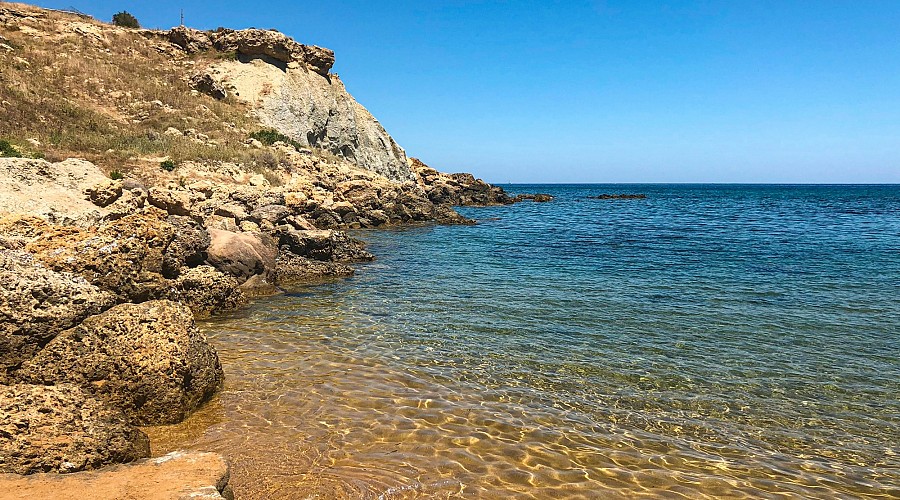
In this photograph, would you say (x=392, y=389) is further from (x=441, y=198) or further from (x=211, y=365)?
(x=441, y=198)

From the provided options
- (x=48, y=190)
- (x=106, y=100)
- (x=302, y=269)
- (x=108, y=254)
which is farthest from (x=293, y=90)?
(x=108, y=254)

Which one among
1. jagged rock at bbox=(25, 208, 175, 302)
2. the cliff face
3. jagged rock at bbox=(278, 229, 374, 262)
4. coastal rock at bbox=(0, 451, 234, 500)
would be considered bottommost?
coastal rock at bbox=(0, 451, 234, 500)

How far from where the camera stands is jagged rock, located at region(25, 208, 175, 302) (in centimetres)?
882

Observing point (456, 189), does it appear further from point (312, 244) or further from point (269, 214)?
point (312, 244)

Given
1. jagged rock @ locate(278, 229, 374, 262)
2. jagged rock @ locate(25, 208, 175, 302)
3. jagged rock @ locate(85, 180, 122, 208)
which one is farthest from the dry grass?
jagged rock @ locate(25, 208, 175, 302)

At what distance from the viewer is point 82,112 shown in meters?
38.2

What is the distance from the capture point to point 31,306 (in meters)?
6.70

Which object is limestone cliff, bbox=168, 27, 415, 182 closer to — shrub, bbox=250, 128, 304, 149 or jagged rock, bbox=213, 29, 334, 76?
jagged rock, bbox=213, 29, 334, 76

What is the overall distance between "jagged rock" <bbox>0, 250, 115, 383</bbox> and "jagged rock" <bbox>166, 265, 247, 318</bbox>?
15.9 feet

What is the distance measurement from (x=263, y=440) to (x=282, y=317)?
6.31 m

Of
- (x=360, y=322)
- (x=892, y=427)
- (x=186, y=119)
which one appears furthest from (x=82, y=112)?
(x=892, y=427)

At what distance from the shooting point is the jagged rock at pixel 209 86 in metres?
51.1

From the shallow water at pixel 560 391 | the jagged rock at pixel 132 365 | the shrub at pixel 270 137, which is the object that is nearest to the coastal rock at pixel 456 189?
the shrub at pixel 270 137

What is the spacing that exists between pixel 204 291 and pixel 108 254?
350 cm
